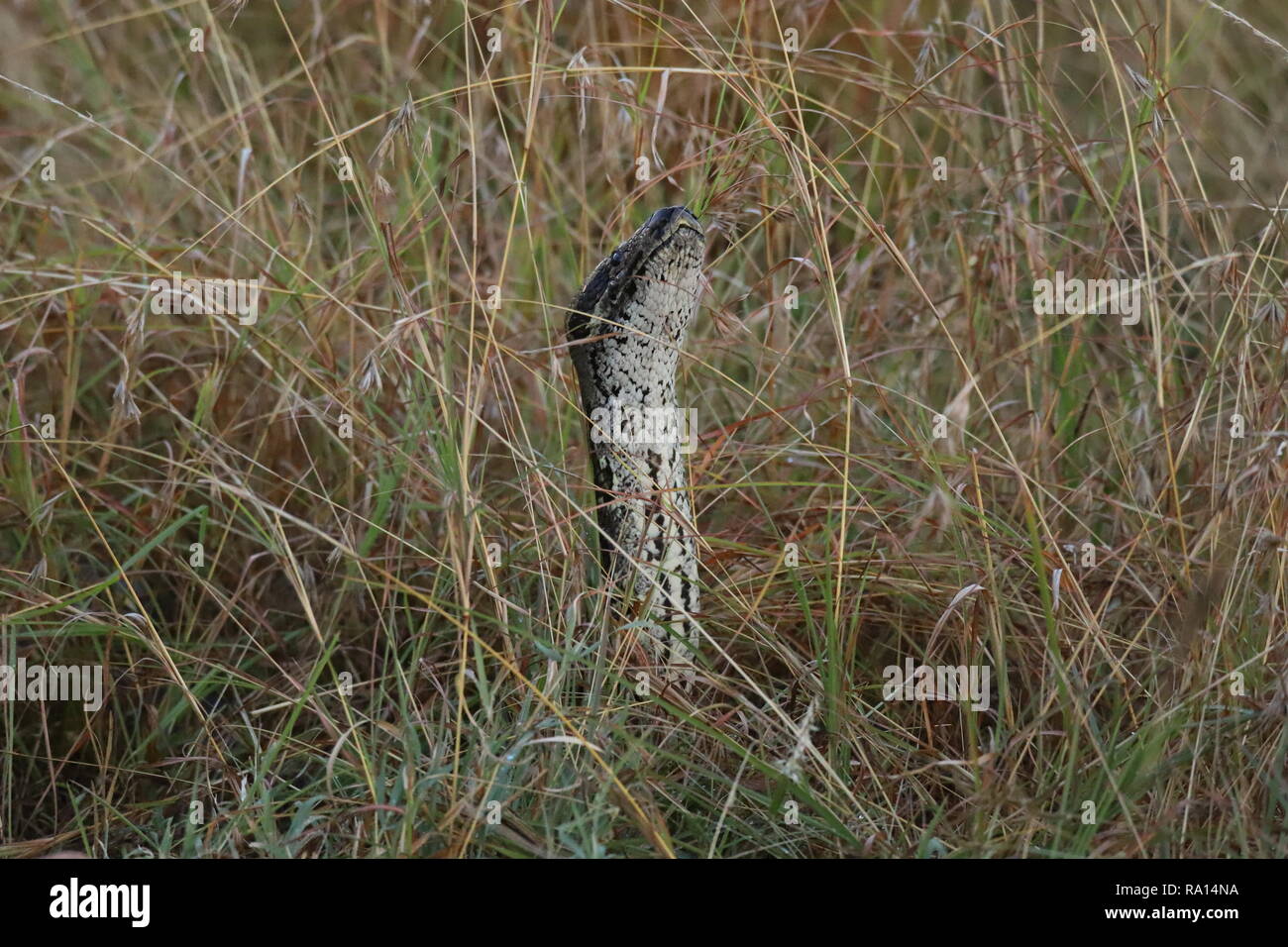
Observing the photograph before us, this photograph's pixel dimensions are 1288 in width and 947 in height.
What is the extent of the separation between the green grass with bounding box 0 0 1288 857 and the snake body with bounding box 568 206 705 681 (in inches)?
2.7

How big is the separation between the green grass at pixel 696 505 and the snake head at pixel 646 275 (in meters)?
0.14

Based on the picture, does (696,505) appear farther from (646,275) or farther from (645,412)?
(646,275)

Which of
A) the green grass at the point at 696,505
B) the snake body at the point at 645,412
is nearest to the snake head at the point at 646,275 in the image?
the snake body at the point at 645,412

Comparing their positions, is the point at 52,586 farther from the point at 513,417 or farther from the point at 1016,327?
the point at 1016,327

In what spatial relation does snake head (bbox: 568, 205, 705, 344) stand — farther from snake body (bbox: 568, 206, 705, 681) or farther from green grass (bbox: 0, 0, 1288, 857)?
green grass (bbox: 0, 0, 1288, 857)

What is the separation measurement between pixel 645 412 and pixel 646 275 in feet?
0.71

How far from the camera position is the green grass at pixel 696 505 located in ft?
5.59

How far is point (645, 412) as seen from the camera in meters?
1.84

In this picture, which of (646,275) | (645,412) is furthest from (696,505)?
(646,275)

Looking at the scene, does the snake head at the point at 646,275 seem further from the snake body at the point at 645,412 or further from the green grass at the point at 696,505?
the green grass at the point at 696,505

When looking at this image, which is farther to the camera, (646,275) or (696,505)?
(696,505)

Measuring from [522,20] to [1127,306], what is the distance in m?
1.70

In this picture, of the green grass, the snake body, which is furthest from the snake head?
the green grass

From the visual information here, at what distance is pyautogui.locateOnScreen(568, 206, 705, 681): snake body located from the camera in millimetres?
1757
